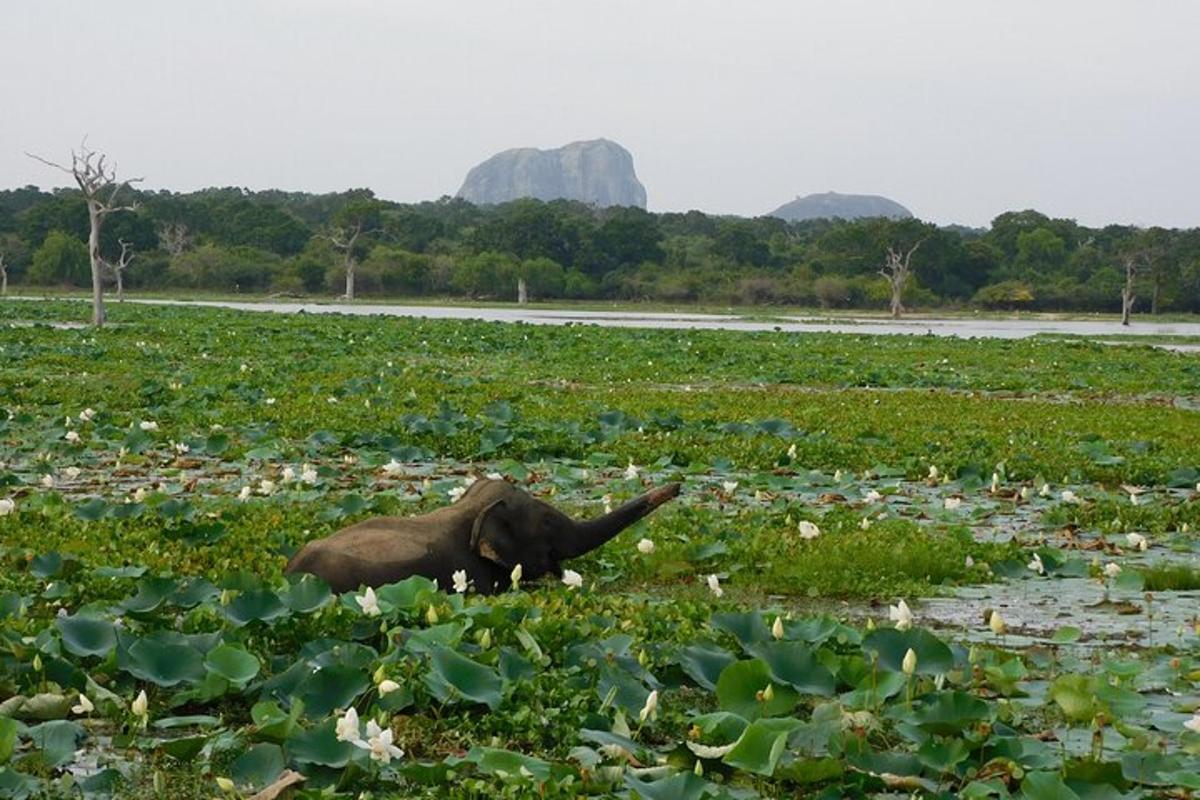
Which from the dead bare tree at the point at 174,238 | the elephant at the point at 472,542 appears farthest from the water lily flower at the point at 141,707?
the dead bare tree at the point at 174,238

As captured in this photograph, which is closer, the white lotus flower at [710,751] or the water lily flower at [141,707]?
the white lotus flower at [710,751]

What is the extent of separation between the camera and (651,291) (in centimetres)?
9069

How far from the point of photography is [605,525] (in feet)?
26.4

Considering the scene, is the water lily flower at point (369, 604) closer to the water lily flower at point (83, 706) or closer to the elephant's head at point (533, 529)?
the water lily flower at point (83, 706)

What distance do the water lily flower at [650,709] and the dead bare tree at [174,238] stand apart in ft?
292

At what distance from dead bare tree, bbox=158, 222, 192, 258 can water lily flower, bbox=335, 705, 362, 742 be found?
292 feet

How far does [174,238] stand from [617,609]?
9454 centimetres

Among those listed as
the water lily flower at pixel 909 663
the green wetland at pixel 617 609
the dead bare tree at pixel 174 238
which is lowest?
the green wetland at pixel 617 609

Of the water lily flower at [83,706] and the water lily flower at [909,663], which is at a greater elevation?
the water lily flower at [909,663]

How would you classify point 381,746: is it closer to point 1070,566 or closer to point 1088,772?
point 1088,772

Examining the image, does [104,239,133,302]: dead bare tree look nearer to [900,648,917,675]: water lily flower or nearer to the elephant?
the elephant

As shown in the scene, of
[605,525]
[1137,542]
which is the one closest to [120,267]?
[605,525]

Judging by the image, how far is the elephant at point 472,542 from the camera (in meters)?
7.13

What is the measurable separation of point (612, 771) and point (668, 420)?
34.0 ft
